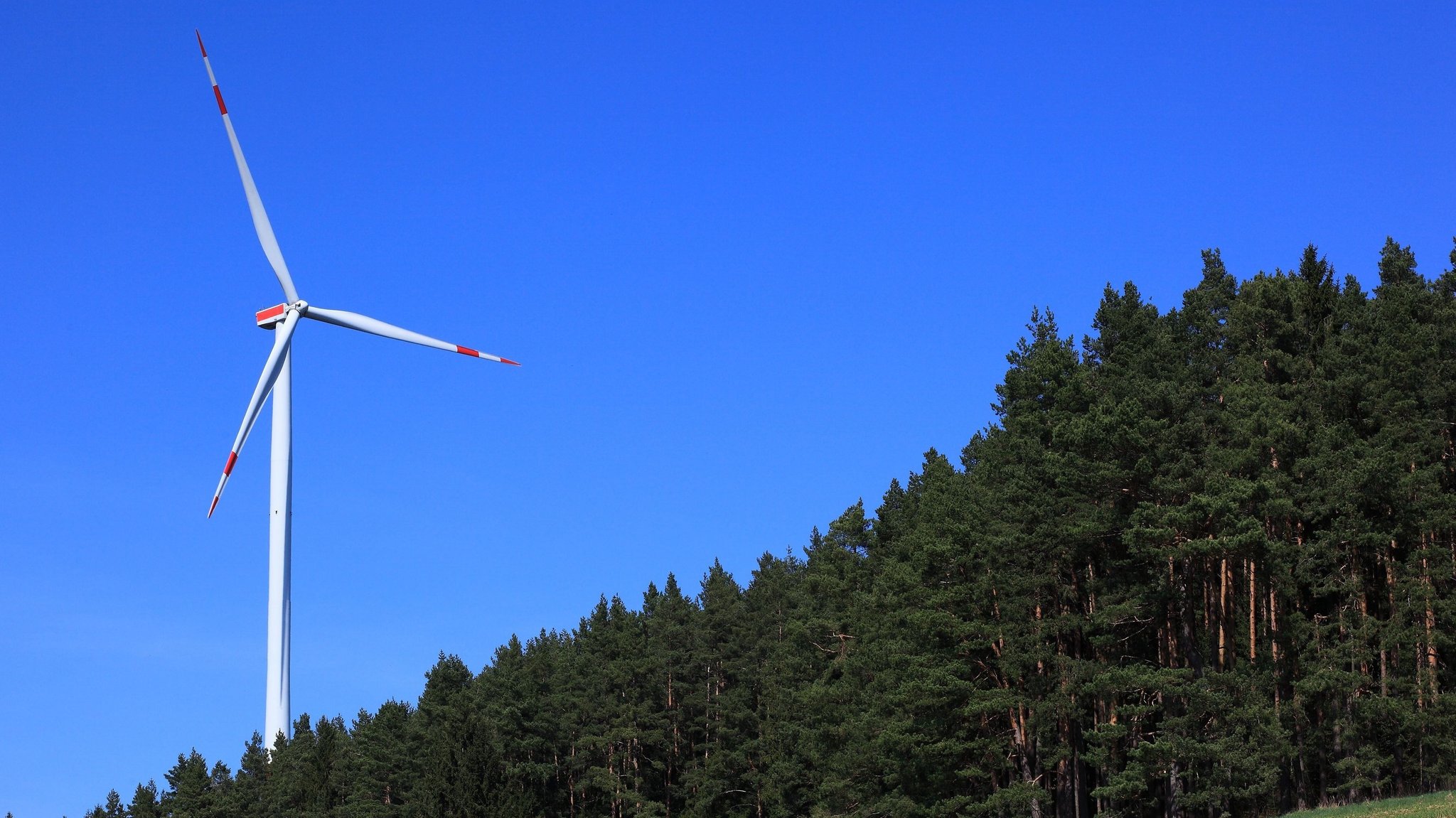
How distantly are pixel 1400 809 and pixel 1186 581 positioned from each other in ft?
44.3

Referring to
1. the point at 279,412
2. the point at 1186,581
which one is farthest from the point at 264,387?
the point at 1186,581

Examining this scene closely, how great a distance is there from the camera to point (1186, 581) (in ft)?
191

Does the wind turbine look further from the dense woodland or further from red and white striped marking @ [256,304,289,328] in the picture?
the dense woodland

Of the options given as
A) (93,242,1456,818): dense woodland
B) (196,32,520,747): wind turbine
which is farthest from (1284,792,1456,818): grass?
(196,32,520,747): wind turbine

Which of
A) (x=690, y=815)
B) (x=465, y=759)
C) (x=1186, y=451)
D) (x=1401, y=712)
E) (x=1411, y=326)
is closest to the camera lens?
(x=1401, y=712)

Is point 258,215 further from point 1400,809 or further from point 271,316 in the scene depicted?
point 1400,809

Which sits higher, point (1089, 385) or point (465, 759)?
point (1089, 385)

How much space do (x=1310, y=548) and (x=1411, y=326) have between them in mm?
12108

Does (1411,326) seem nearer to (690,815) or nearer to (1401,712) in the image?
(1401,712)

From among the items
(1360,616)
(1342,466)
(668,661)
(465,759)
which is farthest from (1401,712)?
(668,661)

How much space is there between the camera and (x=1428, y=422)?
2343 inches

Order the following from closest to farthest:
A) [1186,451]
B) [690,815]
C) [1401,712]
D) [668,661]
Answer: [1401,712], [1186,451], [690,815], [668,661]

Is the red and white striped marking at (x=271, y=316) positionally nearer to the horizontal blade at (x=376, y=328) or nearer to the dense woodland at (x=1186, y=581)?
the horizontal blade at (x=376, y=328)

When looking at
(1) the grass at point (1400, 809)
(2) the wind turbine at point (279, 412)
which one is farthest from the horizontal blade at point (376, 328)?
(1) the grass at point (1400, 809)
